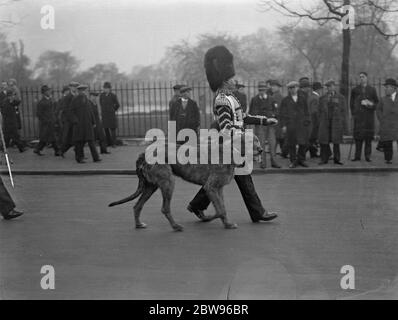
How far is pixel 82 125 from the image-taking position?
17.1m

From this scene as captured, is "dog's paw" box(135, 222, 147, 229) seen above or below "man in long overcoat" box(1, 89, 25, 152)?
below

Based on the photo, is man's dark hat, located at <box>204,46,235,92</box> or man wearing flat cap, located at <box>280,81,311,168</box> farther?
man wearing flat cap, located at <box>280,81,311,168</box>

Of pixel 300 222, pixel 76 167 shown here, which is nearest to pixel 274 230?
pixel 300 222

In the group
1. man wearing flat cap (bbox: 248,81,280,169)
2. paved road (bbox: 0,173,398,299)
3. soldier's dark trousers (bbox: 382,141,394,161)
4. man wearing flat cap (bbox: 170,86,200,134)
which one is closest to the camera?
paved road (bbox: 0,173,398,299)

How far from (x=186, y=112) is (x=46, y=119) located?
3.79 m

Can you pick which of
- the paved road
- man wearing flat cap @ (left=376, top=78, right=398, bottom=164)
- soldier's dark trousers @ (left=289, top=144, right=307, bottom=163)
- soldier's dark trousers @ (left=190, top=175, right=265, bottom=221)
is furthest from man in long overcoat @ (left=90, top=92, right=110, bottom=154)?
soldier's dark trousers @ (left=190, top=175, right=265, bottom=221)

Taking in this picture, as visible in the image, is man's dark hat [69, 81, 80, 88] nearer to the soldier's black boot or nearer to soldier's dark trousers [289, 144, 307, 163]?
soldier's dark trousers [289, 144, 307, 163]

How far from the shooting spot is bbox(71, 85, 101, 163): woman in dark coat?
17078 mm

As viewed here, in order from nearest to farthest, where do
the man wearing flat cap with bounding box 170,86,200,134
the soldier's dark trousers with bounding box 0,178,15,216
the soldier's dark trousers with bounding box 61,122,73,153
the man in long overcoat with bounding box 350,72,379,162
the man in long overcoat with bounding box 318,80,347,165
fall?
1. the soldier's dark trousers with bounding box 0,178,15,216
2. the man in long overcoat with bounding box 318,80,347,165
3. the man in long overcoat with bounding box 350,72,379,162
4. the man wearing flat cap with bounding box 170,86,200,134
5. the soldier's dark trousers with bounding box 61,122,73,153

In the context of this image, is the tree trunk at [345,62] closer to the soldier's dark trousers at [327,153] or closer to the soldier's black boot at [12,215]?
the soldier's dark trousers at [327,153]

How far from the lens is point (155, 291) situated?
611 cm

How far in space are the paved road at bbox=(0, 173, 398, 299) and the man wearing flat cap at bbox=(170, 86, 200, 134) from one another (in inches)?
188

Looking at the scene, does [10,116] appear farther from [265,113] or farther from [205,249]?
[205,249]
